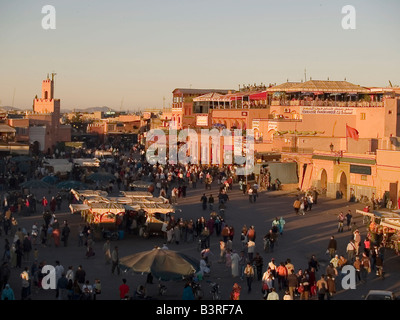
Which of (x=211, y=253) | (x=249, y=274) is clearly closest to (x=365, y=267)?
(x=249, y=274)

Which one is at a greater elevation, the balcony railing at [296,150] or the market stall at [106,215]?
the balcony railing at [296,150]

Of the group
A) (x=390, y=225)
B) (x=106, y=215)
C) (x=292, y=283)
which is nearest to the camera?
(x=292, y=283)

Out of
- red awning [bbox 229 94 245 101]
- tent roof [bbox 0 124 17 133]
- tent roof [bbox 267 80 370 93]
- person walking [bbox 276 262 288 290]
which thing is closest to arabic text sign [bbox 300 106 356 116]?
tent roof [bbox 267 80 370 93]

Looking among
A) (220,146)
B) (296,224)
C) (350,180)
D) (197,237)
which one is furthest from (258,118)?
(197,237)

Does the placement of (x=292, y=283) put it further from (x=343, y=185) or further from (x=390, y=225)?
(x=343, y=185)

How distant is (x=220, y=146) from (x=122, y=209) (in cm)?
2553

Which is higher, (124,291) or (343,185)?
(343,185)

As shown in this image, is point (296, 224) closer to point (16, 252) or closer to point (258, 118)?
point (16, 252)

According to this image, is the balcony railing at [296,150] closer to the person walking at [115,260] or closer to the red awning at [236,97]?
the red awning at [236,97]

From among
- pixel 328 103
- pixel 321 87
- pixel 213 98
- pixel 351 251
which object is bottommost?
pixel 351 251

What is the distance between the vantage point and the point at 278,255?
74.4 feet

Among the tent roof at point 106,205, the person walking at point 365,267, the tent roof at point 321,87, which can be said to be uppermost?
the tent roof at point 321,87

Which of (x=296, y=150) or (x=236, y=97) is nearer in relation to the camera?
(x=296, y=150)

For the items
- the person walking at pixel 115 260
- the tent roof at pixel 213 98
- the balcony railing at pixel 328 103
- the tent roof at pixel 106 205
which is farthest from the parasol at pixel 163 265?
the tent roof at pixel 213 98
